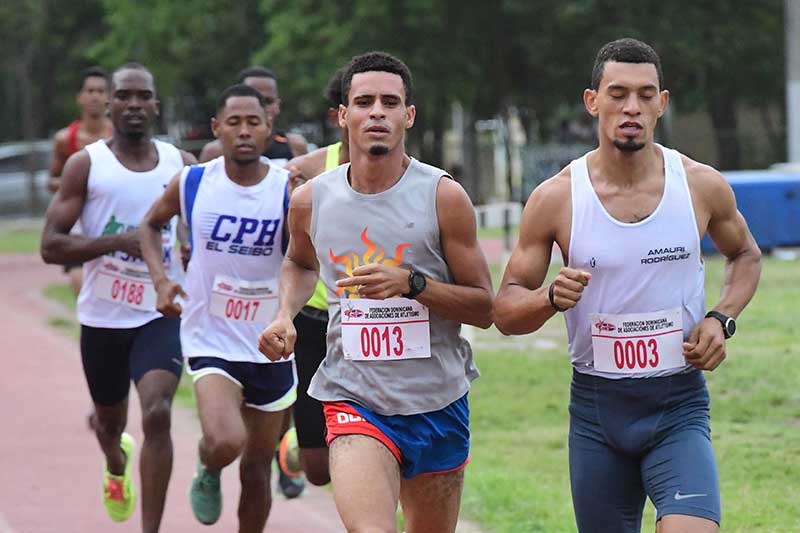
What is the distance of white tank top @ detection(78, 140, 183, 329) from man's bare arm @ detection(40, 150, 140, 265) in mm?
53

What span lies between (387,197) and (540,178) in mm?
24936

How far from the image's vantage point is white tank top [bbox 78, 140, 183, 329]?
26.7 ft

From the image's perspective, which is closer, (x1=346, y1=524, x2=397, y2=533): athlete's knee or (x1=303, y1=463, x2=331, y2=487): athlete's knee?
(x1=346, y1=524, x2=397, y2=533): athlete's knee

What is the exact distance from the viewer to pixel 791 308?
15.8 m

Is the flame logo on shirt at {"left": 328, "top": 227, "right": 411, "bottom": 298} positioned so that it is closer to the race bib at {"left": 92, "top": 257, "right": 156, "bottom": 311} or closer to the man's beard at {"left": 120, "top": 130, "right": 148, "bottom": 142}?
the race bib at {"left": 92, "top": 257, "right": 156, "bottom": 311}

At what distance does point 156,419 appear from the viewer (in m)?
7.52

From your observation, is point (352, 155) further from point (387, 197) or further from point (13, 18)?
point (13, 18)

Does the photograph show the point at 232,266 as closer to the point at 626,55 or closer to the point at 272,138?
the point at 272,138

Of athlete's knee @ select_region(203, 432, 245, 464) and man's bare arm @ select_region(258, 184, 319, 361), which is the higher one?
man's bare arm @ select_region(258, 184, 319, 361)

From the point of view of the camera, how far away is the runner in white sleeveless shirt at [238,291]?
731cm

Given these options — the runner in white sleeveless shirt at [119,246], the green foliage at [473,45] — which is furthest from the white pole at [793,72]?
the runner in white sleeveless shirt at [119,246]

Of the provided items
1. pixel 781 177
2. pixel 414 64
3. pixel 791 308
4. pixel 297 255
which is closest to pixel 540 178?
pixel 414 64

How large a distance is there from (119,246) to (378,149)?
2763 mm

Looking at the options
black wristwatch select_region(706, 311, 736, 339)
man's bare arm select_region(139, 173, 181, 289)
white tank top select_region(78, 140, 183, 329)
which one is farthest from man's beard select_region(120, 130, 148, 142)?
black wristwatch select_region(706, 311, 736, 339)
